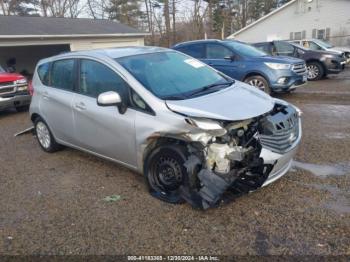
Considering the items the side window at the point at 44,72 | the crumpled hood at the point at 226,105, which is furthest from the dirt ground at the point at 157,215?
the side window at the point at 44,72

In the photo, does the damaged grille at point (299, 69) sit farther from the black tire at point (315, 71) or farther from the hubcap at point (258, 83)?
the black tire at point (315, 71)

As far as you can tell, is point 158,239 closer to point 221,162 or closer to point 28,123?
point 221,162

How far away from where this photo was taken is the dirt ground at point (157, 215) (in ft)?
10.9

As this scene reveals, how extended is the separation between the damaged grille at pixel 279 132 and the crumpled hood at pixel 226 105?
137 millimetres

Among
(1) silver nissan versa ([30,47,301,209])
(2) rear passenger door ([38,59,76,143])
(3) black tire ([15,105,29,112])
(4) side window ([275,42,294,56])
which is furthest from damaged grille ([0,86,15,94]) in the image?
(4) side window ([275,42,294,56])

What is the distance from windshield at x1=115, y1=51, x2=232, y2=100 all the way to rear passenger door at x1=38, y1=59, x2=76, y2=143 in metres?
1.09

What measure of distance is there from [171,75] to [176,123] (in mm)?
1078

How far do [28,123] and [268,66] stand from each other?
6562 mm

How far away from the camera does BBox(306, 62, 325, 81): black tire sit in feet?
45.3

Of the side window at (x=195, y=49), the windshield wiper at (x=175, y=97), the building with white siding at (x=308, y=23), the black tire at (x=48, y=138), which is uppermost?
the building with white siding at (x=308, y=23)

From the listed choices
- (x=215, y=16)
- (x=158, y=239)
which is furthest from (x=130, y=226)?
(x=215, y=16)

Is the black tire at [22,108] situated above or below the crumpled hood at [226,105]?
below

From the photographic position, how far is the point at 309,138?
20.7ft

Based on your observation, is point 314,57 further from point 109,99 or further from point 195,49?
point 109,99
